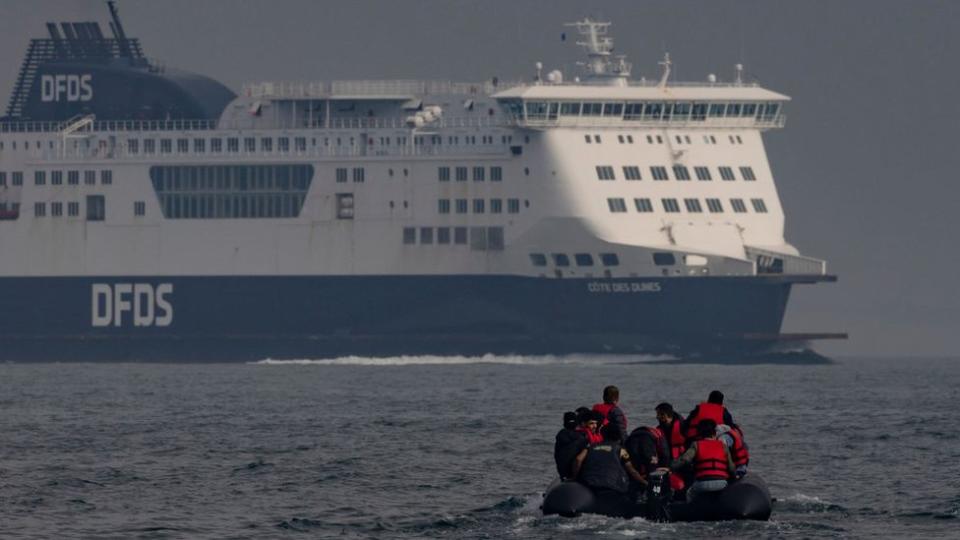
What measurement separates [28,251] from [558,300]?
20443 millimetres

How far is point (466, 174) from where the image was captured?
86.4 m

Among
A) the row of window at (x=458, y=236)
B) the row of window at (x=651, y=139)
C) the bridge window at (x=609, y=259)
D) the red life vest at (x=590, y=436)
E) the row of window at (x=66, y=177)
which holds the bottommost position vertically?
the red life vest at (x=590, y=436)

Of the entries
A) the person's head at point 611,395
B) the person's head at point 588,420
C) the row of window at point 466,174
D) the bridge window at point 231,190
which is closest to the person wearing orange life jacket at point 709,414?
the person's head at point 611,395

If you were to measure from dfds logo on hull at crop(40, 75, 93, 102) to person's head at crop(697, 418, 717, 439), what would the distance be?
64.9 meters

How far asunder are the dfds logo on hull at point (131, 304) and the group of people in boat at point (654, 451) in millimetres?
57790

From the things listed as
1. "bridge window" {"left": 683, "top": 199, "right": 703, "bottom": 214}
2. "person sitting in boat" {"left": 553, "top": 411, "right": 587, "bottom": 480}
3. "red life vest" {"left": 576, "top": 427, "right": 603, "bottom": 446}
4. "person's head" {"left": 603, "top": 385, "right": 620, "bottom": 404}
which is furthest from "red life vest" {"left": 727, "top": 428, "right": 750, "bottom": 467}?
"bridge window" {"left": 683, "top": 199, "right": 703, "bottom": 214}

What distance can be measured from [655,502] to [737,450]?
137 centimetres

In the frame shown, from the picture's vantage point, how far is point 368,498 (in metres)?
38.0

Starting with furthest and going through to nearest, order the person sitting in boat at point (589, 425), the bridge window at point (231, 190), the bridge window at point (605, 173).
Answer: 1. the bridge window at point (231, 190)
2. the bridge window at point (605, 173)
3. the person sitting in boat at point (589, 425)

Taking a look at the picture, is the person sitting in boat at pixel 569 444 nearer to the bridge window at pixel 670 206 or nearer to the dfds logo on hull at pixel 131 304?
the bridge window at pixel 670 206

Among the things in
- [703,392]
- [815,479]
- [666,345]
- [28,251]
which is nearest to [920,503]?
[815,479]

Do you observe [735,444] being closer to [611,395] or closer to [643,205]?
[611,395]

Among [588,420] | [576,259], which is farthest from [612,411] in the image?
[576,259]

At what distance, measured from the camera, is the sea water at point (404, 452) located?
3472cm
